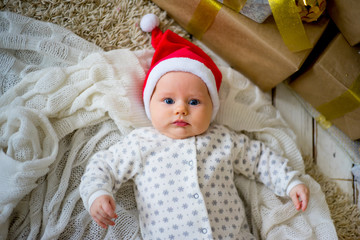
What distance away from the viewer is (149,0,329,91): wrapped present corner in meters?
1.13

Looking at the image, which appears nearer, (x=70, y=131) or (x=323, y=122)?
(x=70, y=131)

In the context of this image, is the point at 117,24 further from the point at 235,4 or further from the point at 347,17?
the point at 347,17

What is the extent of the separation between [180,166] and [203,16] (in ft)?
1.98

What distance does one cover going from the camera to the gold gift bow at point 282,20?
3.35 ft

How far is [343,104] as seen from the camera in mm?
1180

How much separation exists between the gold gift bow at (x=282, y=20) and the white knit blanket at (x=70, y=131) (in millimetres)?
230

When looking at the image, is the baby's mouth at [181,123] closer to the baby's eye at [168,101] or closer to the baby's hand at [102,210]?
the baby's eye at [168,101]

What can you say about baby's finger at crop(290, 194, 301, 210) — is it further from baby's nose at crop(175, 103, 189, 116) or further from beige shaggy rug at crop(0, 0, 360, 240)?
baby's nose at crop(175, 103, 189, 116)

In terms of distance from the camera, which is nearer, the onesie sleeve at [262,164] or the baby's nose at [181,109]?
the baby's nose at [181,109]

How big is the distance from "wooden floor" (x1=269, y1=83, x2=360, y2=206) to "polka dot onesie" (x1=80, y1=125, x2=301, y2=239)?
0.29 meters

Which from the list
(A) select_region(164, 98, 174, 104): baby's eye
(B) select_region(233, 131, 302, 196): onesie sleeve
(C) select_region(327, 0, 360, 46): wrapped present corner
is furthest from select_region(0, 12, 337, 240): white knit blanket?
(C) select_region(327, 0, 360, 46): wrapped present corner

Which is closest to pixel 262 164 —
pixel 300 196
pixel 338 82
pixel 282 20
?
pixel 300 196

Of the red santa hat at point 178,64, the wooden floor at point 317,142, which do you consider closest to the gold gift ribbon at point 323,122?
the wooden floor at point 317,142

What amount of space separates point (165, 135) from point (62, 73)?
0.45m
